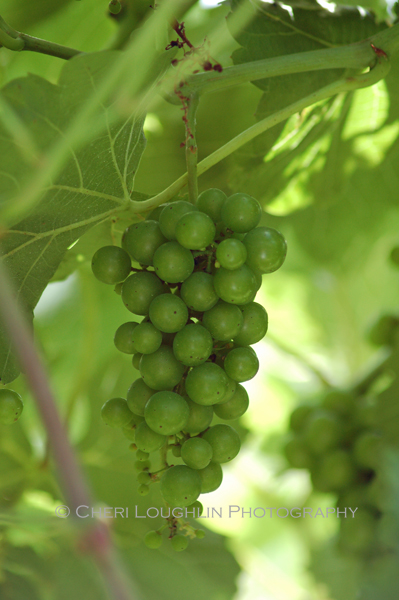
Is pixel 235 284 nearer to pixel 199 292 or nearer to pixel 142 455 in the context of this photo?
pixel 199 292

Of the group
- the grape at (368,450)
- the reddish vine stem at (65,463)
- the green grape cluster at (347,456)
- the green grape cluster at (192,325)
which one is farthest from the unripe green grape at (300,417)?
the reddish vine stem at (65,463)

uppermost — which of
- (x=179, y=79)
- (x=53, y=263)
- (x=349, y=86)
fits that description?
(x=349, y=86)

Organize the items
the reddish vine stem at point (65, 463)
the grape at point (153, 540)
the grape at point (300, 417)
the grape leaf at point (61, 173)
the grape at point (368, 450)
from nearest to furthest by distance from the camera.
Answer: the reddish vine stem at point (65, 463), the grape leaf at point (61, 173), the grape at point (153, 540), the grape at point (368, 450), the grape at point (300, 417)

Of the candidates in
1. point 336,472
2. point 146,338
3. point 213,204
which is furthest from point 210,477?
point 336,472

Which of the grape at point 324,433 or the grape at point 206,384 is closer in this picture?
the grape at point 206,384

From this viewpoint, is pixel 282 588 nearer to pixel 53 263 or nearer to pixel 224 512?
pixel 224 512

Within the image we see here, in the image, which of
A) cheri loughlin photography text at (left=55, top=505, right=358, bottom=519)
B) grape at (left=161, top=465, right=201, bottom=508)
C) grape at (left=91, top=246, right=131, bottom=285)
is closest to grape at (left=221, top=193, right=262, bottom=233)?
grape at (left=91, top=246, right=131, bottom=285)

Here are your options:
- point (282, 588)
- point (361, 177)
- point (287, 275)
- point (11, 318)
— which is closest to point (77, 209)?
point (11, 318)

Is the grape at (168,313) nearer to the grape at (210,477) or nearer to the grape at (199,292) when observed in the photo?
the grape at (199,292)
